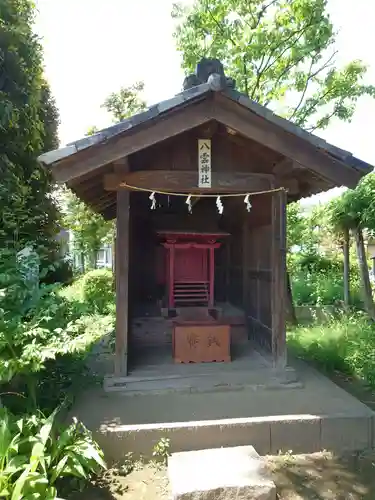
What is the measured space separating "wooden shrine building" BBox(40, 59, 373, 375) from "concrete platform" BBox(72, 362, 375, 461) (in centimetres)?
82

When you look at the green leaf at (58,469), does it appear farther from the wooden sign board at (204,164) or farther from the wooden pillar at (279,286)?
the wooden sign board at (204,164)

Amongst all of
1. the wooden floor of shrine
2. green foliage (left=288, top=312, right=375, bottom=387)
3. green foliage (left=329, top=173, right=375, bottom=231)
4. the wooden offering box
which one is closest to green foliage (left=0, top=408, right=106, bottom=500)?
the wooden floor of shrine

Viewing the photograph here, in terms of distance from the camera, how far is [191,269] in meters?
6.99

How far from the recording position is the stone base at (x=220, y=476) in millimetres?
3025

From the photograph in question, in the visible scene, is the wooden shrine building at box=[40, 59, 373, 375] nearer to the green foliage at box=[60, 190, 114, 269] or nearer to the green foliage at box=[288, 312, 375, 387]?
the green foliage at box=[288, 312, 375, 387]

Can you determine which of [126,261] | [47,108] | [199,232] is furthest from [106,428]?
[47,108]

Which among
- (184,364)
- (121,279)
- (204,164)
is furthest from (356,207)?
(121,279)

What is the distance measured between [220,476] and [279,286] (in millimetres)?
2784

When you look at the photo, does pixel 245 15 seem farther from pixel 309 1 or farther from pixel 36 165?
pixel 36 165

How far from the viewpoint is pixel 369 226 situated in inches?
383

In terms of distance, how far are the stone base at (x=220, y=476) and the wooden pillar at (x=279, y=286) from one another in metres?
1.85

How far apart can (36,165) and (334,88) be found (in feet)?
26.8

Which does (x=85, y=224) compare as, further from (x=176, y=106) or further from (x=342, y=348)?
(x=176, y=106)

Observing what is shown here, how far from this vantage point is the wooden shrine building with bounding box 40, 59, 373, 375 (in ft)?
15.4
